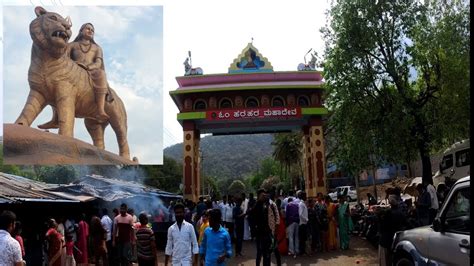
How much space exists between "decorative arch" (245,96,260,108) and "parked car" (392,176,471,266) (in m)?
19.7

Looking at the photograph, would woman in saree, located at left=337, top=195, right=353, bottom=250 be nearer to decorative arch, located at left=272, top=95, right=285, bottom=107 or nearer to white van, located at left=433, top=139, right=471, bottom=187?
white van, located at left=433, top=139, right=471, bottom=187

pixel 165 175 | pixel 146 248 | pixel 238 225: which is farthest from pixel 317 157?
pixel 165 175

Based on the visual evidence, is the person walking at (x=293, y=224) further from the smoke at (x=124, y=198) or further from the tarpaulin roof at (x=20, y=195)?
the smoke at (x=124, y=198)

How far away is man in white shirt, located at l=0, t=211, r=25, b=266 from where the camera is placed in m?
6.30

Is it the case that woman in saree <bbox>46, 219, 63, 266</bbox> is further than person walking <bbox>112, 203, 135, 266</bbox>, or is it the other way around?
person walking <bbox>112, 203, 135, 266</bbox>

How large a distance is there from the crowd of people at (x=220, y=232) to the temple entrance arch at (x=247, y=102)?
7791mm

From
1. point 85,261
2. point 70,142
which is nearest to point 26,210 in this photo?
point 85,261

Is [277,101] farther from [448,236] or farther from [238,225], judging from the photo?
[448,236]

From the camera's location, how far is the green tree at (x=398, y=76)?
16469 mm

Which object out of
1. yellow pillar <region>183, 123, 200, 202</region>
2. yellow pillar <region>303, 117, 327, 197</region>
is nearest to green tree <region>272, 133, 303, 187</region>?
yellow pillar <region>303, 117, 327, 197</region>

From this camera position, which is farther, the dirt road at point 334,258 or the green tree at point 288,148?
the green tree at point 288,148

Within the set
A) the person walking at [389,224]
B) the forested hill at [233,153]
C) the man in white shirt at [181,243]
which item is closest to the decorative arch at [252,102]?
the person walking at [389,224]

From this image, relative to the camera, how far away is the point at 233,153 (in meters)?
180

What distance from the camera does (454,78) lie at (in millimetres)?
16531
